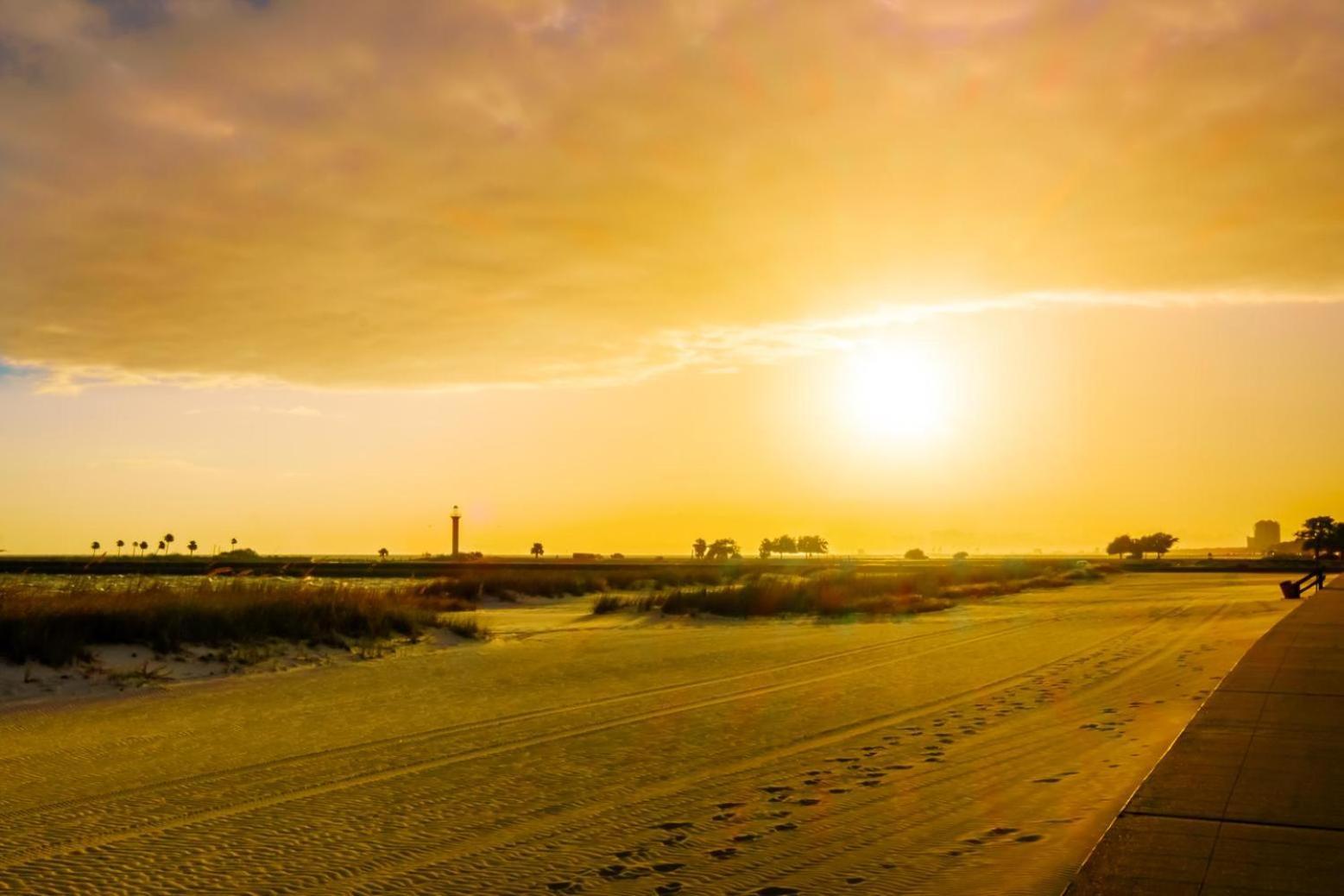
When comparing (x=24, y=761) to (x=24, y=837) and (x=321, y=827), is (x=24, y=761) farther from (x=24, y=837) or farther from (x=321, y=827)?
(x=321, y=827)

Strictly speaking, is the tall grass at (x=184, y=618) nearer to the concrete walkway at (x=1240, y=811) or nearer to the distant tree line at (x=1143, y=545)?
the concrete walkway at (x=1240, y=811)

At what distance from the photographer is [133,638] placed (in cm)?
1556

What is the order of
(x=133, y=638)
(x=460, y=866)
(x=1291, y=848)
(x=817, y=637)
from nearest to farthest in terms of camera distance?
(x=1291, y=848) < (x=460, y=866) < (x=133, y=638) < (x=817, y=637)

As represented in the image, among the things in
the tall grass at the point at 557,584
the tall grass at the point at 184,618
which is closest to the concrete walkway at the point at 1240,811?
the tall grass at the point at 184,618

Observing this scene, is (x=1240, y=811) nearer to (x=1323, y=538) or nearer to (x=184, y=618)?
(x=184, y=618)

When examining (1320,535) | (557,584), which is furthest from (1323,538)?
(557,584)

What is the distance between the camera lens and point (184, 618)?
1648 centimetres

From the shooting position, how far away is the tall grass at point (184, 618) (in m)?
14.2

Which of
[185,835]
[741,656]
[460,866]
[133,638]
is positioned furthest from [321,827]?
[741,656]

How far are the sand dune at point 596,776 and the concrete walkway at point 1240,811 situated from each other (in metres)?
0.49

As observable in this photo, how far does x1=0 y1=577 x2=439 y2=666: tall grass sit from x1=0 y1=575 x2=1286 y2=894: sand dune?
1.75 m

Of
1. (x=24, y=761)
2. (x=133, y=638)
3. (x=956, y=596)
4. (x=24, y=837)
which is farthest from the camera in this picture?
(x=956, y=596)

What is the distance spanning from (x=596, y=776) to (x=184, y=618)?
34.0ft

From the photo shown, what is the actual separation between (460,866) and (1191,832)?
12.3ft
